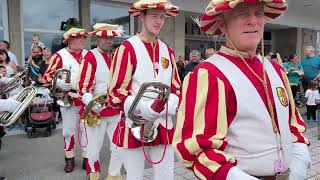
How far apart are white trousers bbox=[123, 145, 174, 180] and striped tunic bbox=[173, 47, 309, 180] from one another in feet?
4.60

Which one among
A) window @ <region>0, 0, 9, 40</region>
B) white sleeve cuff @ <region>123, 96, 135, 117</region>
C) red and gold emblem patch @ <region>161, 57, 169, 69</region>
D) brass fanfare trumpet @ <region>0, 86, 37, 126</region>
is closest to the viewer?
white sleeve cuff @ <region>123, 96, 135, 117</region>

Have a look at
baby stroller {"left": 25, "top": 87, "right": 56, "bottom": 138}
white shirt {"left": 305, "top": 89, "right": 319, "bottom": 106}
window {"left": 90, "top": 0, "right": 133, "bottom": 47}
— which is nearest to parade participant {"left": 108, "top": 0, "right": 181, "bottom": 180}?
baby stroller {"left": 25, "top": 87, "right": 56, "bottom": 138}

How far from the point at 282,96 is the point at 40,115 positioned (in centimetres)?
572

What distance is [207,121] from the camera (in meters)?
1.46

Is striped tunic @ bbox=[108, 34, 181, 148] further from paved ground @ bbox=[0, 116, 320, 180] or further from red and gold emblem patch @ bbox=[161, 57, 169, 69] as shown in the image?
paved ground @ bbox=[0, 116, 320, 180]

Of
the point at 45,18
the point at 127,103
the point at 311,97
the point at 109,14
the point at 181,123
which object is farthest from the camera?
the point at 109,14

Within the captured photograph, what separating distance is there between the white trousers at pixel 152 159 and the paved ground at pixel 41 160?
139cm

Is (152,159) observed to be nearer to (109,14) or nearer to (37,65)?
(37,65)

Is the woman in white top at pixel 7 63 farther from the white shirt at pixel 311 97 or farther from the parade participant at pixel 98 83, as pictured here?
Result: the white shirt at pixel 311 97

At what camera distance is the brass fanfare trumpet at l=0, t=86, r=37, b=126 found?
137 inches

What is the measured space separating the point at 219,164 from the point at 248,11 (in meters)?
0.66

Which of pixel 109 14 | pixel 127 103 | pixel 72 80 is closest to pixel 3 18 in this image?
pixel 109 14

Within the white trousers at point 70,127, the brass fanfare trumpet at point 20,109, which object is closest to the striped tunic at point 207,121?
the brass fanfare trumpet at point 20,109

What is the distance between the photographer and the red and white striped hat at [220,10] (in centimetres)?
146
